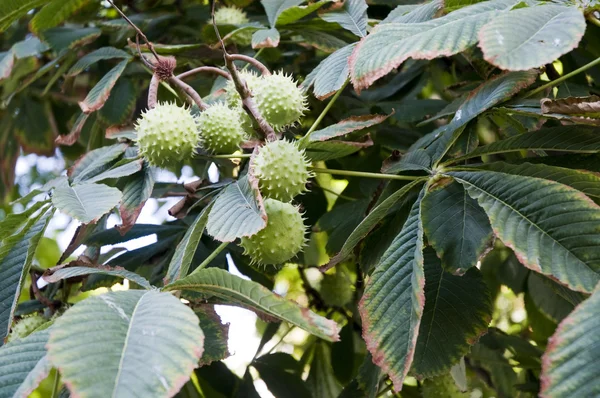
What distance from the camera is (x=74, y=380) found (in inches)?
25.3

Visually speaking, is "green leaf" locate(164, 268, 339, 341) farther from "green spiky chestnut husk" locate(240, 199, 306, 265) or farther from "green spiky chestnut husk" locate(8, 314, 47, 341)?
"green spiky chestnut husk" locate(8, 314, 47, 341)

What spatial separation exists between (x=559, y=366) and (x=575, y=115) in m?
0.47

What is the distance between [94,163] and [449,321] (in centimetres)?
75

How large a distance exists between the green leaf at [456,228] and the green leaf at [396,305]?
0.05 meters

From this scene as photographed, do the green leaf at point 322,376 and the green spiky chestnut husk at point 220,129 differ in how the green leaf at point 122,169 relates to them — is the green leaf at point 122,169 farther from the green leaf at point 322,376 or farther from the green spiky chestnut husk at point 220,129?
the green leaf at point 322,376

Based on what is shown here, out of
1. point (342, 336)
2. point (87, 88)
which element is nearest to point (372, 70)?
point (342, 336)

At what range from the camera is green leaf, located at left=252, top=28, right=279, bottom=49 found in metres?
1.44

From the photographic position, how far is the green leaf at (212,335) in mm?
1151

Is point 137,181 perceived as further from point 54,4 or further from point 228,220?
point 54,4

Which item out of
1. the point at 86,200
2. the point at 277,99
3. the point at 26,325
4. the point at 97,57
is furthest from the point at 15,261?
the point at 97,57

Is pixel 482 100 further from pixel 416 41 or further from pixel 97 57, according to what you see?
pixel 97 57

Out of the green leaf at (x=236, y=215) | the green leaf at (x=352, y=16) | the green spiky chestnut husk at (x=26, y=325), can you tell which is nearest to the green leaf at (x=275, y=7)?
the green leaf at (x=352, y=16)

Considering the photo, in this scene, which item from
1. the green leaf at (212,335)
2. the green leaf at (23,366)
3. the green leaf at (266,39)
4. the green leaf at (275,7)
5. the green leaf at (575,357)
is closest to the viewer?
the green leaf at (575,357)

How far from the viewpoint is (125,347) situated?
0.70 meters
